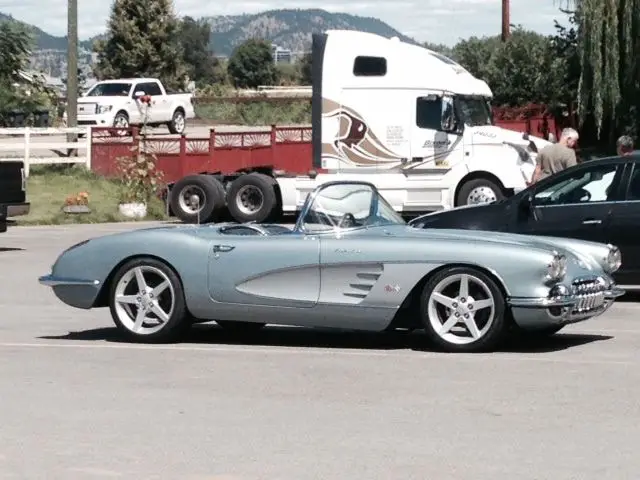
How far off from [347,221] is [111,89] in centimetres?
3870

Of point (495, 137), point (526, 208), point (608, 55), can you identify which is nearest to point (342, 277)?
point (526, 208)

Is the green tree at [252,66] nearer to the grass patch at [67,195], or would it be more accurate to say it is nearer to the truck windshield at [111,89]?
the truck windshield at [111,89]

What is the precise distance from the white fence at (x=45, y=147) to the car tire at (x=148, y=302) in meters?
22.0

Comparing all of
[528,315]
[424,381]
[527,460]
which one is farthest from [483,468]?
[528,315]

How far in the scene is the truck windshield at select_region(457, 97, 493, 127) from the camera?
92.1 ft

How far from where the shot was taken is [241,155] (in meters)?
33.3

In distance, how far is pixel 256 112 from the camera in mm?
63500

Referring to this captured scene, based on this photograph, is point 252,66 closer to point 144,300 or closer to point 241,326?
point 241,326

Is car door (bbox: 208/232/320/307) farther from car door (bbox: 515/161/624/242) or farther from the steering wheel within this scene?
car door (bbox: 515/161/624/242)

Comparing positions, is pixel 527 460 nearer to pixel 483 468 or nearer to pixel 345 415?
pixel 483 468

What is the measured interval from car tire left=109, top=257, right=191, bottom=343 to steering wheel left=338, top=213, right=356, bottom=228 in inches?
50.8

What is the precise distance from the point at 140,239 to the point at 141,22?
65.9 m

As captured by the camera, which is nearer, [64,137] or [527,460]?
[527,460]

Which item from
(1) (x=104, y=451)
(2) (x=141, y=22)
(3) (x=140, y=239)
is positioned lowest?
(1) (x=104, y=451)
